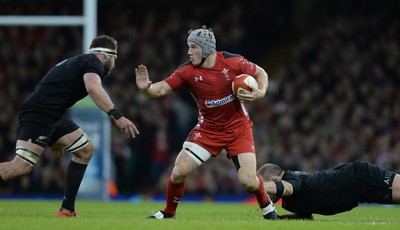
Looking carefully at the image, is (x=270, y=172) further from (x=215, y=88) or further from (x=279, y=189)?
(x=215, y=88)

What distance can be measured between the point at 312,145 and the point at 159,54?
208 inches

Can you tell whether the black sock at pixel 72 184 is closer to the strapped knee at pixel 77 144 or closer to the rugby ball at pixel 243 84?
the strapped knee at pixel 77 144

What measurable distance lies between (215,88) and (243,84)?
0.39 meters

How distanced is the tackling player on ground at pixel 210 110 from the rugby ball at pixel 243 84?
0.35 feet

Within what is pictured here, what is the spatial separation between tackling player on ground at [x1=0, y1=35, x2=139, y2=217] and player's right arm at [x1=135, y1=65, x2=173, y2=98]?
17.7 inches

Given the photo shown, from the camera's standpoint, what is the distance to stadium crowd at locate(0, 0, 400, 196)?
66.5ft

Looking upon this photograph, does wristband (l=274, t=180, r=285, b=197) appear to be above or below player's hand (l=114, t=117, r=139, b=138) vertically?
below

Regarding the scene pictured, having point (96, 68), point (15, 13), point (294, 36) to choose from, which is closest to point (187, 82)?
point (96, 68)

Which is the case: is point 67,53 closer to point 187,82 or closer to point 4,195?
point 4,195

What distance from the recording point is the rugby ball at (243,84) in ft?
33.1

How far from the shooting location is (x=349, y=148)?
19.9m

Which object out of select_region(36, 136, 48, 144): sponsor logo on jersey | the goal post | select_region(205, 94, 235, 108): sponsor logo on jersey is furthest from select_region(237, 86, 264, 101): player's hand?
the goal post

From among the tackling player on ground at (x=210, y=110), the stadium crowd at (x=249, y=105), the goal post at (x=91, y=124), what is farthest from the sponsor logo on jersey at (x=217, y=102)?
the stadium crowd at (x=249, y=105)

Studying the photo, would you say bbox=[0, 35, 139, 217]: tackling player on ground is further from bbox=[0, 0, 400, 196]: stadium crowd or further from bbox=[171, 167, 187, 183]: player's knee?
bbox=[0, 0, 400, 196]: stadium crowd
